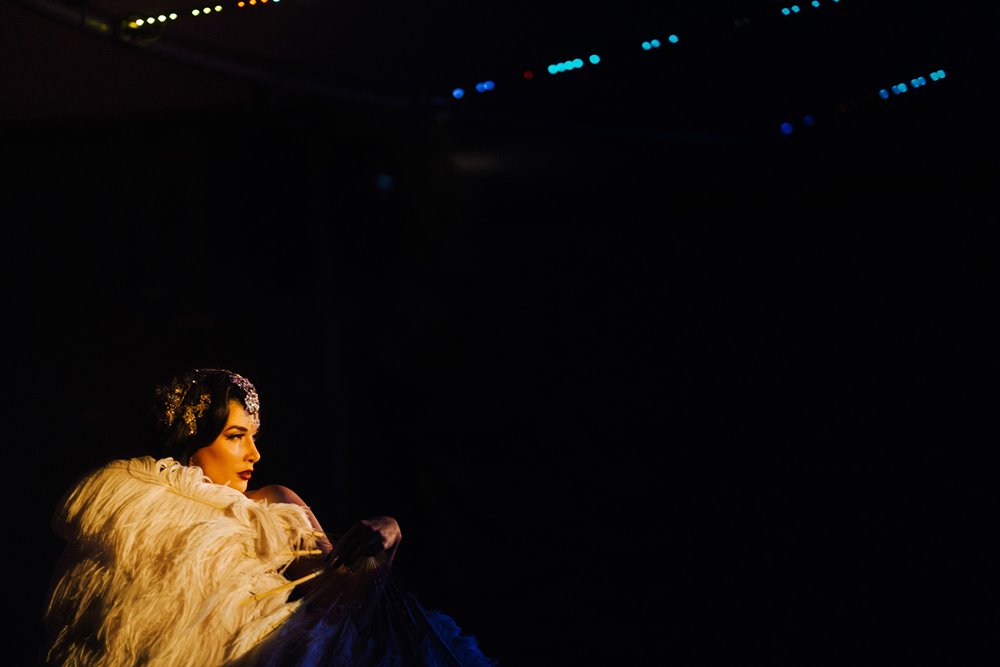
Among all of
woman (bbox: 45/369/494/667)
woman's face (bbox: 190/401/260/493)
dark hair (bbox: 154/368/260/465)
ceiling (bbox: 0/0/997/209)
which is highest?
ceiling (bbox: 0/0/997/209)

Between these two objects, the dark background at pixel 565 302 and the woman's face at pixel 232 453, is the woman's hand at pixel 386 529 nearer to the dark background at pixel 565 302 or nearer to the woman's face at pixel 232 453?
the woman's face at pixel 232 453

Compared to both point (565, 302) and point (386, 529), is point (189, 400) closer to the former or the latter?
point (386, 529)

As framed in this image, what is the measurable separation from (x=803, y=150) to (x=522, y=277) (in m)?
1.15

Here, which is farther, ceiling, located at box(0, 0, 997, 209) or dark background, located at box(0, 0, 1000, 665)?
dark background, located at box(0, 0, 1000, 665)

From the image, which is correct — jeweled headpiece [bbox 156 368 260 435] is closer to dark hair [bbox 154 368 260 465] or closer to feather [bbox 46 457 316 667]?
dark hair [bbox 154 368 260 465]

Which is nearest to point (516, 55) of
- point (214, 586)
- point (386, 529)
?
point (386, 529)

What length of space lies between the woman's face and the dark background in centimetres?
114

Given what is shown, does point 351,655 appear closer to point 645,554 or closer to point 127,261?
point 645,554

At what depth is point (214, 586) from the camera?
196 cm

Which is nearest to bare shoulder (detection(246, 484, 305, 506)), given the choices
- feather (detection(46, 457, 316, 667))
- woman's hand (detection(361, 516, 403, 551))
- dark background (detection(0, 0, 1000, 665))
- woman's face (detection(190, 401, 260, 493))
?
woman's face (detection(190, 401, 260, 493))

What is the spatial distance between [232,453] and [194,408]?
0.15 meters

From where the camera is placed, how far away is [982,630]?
119 inches

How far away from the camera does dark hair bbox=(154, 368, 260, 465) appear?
2.28 meters

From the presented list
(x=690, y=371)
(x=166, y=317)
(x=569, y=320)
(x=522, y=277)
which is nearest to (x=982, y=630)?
(x=690, y=371)
